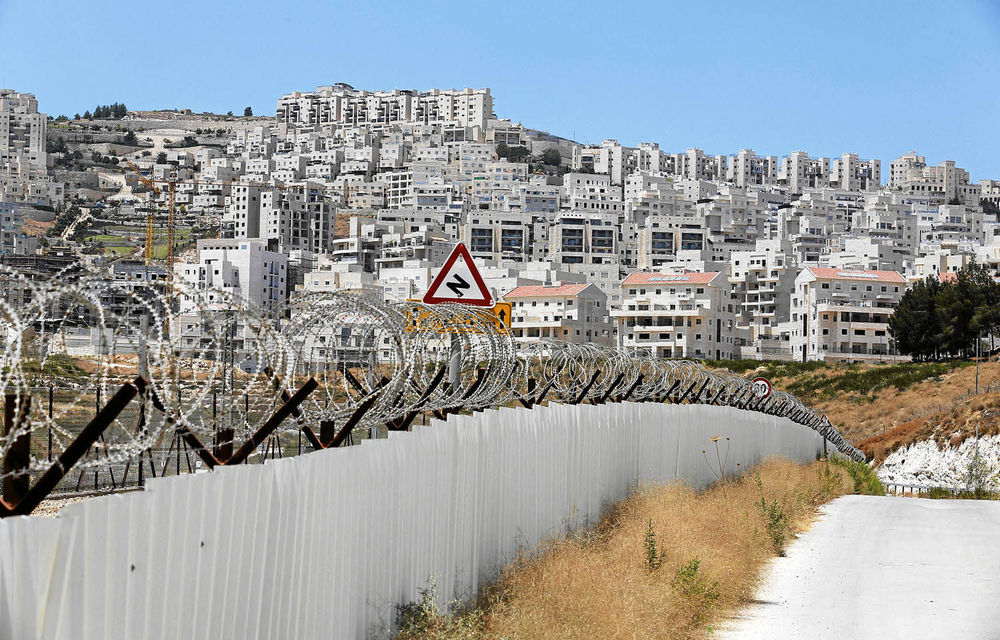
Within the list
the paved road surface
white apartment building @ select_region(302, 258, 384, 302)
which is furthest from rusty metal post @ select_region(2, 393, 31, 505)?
white apartment building @ select_region(302, 258, 384, 302)

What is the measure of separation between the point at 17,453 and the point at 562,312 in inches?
4252

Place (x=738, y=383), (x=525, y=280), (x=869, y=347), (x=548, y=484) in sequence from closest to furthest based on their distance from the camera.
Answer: (x=548, y=484) → (x=738, y=383) → (x=869, y=347) → (x=525, y=280)

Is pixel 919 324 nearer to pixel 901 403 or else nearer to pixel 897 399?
pixel 897 399

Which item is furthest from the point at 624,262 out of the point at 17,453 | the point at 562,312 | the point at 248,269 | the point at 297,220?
the point at 17,453

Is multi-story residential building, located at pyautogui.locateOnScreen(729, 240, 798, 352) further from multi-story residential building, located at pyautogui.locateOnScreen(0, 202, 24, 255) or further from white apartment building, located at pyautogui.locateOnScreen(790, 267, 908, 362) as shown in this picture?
multi-story residential building, located at pyautogui.locateOnScreen(0, 202, 24, 255)

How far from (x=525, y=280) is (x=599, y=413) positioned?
385 ft

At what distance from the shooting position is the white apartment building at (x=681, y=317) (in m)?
109

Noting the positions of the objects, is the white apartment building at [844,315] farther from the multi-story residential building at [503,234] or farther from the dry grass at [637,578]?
the dry grass at [637,578]

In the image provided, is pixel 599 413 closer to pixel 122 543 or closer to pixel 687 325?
pixel 122 543

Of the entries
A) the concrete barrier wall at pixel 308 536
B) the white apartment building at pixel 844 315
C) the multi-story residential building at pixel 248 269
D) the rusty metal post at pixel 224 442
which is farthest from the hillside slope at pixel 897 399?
the multi-story residential building at pixel 248 269

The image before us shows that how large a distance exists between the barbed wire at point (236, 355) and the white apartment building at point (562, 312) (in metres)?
98.4

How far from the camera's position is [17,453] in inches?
169

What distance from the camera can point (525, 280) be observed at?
5123 inches

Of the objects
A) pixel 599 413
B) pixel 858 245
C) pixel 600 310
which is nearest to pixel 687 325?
pixel 600 310
